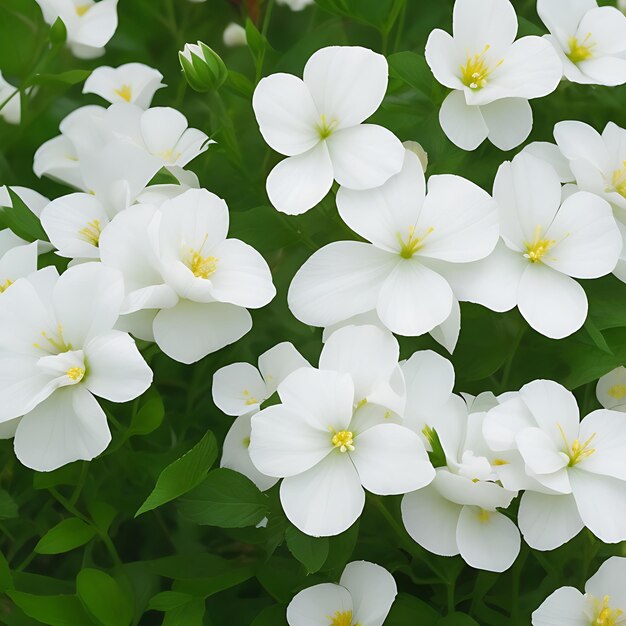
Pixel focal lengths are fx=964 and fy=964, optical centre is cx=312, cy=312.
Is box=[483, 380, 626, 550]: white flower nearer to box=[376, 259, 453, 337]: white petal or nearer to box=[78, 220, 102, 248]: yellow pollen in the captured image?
box=[376, 259, 453, 337]: white petal

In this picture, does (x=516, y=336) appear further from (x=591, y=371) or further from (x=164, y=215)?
(x=164, y=215)

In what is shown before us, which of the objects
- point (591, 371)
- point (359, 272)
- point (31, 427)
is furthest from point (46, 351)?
point (591, 371)

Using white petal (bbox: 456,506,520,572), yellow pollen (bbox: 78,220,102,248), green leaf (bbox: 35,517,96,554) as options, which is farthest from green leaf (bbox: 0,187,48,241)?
white petal (bbox: 456,506,520,572)

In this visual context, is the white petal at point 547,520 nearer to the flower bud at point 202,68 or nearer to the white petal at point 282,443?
the white petal at point 282,443

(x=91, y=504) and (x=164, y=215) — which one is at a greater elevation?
(x=164, y=215)

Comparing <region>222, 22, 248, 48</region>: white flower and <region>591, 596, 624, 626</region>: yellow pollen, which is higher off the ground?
<region>222, 22, 248, 48</region>: white flower
